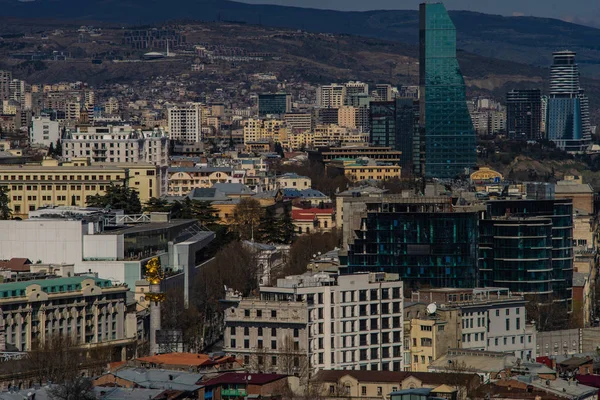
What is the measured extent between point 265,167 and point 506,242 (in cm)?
8467

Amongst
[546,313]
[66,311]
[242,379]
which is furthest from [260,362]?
[546,313]

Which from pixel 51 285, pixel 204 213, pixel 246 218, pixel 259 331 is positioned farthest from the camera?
pixel 246 218

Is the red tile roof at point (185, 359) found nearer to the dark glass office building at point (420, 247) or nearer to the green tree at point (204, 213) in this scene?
the dark glass office building at point (420, 247)

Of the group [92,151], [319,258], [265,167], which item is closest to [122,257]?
[319,258]

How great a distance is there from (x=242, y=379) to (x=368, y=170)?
11835 centimetres

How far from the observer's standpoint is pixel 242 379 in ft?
195

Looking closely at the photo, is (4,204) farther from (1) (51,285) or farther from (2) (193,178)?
(2) (193,178)

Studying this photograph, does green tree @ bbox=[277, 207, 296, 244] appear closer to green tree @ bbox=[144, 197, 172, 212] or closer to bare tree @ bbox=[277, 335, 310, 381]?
green tree @ bbox=[144, 197, 172, 212]

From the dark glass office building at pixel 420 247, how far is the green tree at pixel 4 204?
27593mm

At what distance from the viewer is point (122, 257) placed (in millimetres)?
82250

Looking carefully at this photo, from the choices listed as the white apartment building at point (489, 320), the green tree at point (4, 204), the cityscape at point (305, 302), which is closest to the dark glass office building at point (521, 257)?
the cityscape at point (305, 302)

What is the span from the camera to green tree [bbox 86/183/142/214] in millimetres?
108000

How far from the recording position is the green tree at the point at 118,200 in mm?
108000

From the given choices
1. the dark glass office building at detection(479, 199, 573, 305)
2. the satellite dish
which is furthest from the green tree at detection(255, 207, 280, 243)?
the satellite dish
